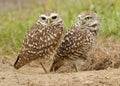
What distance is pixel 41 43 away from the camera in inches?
325

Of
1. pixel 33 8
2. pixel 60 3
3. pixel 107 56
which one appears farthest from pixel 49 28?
pixel 33 8

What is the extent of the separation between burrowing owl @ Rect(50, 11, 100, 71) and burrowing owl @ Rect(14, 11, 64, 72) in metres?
0.15

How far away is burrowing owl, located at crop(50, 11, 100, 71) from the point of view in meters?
8.44

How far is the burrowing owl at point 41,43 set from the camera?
8250 millimetres

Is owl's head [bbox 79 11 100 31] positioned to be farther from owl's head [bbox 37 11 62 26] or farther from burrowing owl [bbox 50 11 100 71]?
owl's head [bbox 37 11 62 26]

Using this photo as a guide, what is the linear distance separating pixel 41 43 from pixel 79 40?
0.57 m

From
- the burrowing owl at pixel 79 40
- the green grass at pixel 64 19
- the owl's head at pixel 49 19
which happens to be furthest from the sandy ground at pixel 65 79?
the green grass at pixel 64 19

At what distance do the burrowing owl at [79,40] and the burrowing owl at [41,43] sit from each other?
15 centimetres

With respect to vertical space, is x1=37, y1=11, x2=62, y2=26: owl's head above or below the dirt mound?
above

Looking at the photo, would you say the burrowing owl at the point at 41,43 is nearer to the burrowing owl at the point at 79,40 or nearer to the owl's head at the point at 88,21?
the burrowing owl at the point at 79,40

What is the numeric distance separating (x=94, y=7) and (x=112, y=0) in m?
0.58

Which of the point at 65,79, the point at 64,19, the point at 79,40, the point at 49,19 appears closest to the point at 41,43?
the point at 49,19

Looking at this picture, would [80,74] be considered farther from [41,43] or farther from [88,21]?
[88,21]

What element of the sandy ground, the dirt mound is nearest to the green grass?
the dirt mound
